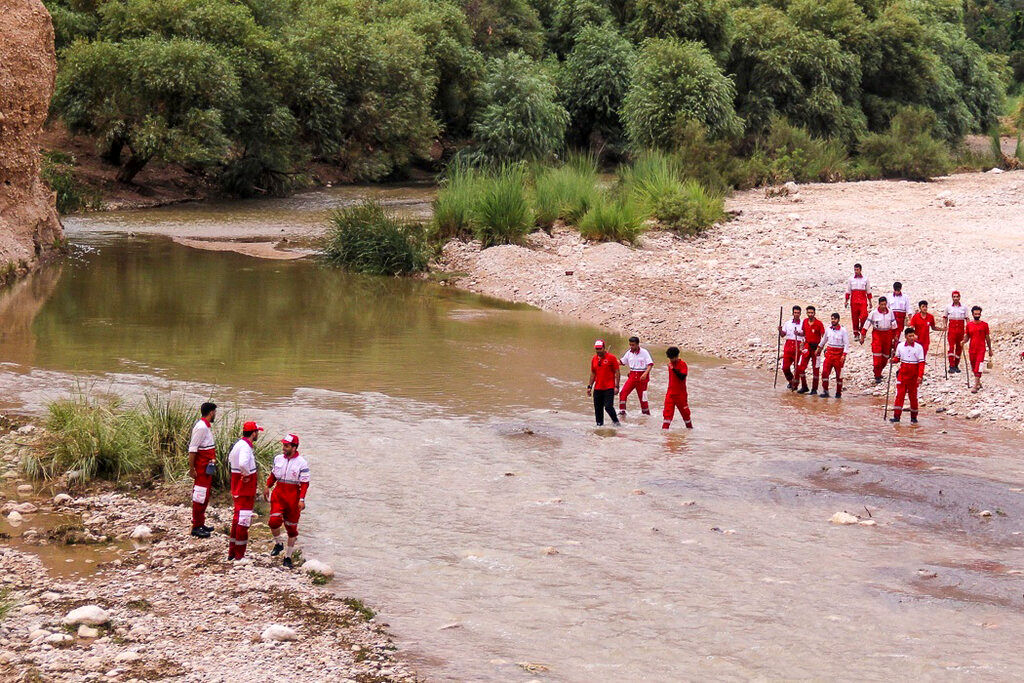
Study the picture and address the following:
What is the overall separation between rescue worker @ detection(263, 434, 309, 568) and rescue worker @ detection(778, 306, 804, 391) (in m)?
9.37

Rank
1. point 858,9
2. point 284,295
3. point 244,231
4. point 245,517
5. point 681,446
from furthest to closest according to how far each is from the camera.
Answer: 1. point 858,9
2. point 244,231
3. point 284,295
4. point 681,446
5. point 245,517

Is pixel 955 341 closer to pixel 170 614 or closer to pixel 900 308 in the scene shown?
pixel 900 308

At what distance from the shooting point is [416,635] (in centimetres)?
933

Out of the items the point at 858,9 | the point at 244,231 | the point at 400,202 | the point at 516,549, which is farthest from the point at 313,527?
the point at 858,9

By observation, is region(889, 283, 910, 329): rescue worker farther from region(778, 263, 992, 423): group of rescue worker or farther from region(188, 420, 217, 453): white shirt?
region(188, 420, 217, 453): white shirt

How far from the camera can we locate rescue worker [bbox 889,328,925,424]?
1595 cm

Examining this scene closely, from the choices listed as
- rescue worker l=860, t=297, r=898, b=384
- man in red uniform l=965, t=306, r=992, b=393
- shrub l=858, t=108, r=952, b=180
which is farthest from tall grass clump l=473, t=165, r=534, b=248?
shrub l=858, t=108, r=952, b=180

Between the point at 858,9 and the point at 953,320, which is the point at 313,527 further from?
the point at 858,9

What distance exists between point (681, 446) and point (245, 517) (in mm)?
6180

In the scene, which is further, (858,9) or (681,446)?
(858,9)

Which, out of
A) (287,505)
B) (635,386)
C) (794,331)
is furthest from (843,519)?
(794,331)

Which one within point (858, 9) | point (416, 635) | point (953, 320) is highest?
point (858, 9)

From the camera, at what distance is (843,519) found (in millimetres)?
11812

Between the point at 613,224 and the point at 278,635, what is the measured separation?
2051 cm
